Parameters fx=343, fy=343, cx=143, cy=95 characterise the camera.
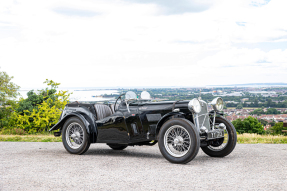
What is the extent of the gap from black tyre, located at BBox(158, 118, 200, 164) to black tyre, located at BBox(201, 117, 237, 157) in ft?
3.80

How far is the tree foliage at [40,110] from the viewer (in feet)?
55.0

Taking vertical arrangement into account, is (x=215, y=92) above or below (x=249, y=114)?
above

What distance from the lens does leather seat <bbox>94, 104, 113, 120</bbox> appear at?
8716 millimetres

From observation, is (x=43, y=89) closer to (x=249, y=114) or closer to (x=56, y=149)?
(x=56, y=149)

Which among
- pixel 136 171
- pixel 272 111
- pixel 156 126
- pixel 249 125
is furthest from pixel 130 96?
pixel 272 111

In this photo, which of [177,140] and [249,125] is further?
[249,125]

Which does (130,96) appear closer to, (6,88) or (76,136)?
(76,136)

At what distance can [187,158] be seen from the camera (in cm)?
671

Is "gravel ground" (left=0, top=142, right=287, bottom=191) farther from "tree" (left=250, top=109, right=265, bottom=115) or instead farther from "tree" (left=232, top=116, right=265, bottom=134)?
"tree" (left=250, top=109, right=265, bottom=115)

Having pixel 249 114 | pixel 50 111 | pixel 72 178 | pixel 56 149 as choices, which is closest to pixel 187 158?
pixel 72 178

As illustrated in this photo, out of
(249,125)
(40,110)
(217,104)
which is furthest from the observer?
(249,125)

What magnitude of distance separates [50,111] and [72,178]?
11.6m

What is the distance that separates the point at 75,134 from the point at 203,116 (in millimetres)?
3171

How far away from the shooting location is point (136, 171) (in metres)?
6.18
